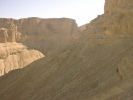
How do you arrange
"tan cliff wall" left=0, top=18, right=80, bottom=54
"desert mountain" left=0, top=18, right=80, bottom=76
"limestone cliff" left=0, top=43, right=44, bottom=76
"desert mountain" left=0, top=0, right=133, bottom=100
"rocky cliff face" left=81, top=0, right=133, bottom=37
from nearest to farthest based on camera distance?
"desert mountain" left=0, top=0, right=133, bottom=100, "rocky cliff face" left=81, top=0, right=133, bottom=37, "limestone cliff" left=0, top=43, right=44, bottom=76, "desert mountain" left=0, top=18, right=80, bottom=76, "tan cliff wall" left=0, top=18, right=80, bottom=54

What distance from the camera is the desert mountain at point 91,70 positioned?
1090 centimetres

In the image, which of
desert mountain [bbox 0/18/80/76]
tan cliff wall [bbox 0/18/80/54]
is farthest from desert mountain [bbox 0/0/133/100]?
tan cliff wall [bbox 0/18/80/54]

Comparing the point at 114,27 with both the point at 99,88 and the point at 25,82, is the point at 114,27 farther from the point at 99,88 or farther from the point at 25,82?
the point at 25,82

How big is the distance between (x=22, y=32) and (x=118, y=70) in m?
47.8

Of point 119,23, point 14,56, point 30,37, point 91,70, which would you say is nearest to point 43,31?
point 30,37

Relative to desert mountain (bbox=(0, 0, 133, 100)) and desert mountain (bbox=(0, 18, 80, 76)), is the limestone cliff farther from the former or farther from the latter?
desert mountain (bbox=(0, 0, 133, 100))

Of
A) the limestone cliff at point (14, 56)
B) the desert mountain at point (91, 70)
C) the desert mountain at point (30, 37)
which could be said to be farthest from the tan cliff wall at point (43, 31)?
the desert mountain at point (91, 70)

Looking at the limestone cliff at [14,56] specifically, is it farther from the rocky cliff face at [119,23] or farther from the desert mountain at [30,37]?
the rocky cliff face at [119,23]

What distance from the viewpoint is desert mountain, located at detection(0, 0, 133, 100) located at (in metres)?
10.9

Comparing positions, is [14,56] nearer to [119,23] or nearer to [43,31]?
[43,31]

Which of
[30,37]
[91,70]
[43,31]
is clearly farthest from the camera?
[43,31]

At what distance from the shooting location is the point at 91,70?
1428cm

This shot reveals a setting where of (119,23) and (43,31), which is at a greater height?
(119,23)

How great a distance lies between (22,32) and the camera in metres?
56.6
